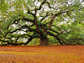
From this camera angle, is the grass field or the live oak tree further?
the live oak tree

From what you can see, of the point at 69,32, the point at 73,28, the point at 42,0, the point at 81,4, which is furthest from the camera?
the point at 69,32

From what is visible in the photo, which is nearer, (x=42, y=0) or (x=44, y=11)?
(x=42, y=0)

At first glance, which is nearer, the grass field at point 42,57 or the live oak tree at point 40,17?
the grass field at point 42,57

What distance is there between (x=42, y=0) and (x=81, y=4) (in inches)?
145

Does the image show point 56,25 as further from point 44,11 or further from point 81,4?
point 81,4

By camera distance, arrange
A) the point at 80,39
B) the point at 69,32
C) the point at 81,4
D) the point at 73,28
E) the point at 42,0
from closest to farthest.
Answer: the point at 81,4, the point at 42,0, the point at 73,28, the point at 69,32, the point at 80,39

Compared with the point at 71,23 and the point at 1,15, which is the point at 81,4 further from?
the point at 1,15

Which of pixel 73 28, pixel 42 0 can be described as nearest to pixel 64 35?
pixel 73 28

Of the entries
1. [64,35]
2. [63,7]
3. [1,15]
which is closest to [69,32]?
[64,35]

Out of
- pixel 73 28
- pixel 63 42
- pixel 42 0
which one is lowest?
pixel 63 42

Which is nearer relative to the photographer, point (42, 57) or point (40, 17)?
point (42, 57)

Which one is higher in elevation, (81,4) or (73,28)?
(81,4)

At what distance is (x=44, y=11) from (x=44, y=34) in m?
2.69

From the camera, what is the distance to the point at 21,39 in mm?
13906
